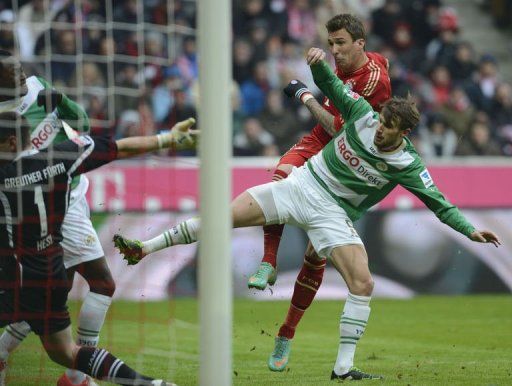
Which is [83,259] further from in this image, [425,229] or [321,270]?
[425,229]

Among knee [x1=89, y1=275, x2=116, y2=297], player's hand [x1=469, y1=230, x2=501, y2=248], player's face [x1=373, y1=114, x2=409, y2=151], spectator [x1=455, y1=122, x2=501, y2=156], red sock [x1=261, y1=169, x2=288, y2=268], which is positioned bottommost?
spectator [x1=455, y1=122, x2=501, y2=156]

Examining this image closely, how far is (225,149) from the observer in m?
5.58

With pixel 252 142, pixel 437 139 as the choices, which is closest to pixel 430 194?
pixel 252 142

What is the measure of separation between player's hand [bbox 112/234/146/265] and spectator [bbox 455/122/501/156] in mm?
9696

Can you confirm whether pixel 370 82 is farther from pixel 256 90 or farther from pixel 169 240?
pixel 256 90

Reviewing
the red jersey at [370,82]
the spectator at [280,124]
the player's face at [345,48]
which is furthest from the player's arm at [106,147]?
the spectator at [280,124]

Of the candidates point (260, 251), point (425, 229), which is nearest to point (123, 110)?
point (260, 251)

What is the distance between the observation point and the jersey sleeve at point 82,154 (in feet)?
23.1

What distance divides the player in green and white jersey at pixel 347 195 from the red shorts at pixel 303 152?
436 millimetres

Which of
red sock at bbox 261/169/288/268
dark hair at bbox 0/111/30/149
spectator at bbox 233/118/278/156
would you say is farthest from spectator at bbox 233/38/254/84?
dark hair at bbox 0/111/30/149

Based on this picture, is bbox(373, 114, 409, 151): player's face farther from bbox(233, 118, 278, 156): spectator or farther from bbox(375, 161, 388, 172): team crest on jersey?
bbox(233, 118, 278, 156): spectator

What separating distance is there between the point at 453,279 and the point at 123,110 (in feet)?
16.9

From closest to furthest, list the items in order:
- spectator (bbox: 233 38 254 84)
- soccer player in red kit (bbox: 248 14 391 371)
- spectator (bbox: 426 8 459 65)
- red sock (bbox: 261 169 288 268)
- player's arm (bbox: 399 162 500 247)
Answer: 1. player's arm (bbox: 399 162 500 247)
2. soccer player in red kit (bbox: 248 14 391 371)
3. red sock (bbox: 261 169 288 268)
4. spectator (bbox: 233 38 254 84)
5. spectator (bbox: 426 8 459 65)

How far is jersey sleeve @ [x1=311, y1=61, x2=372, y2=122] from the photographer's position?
8102 mm
